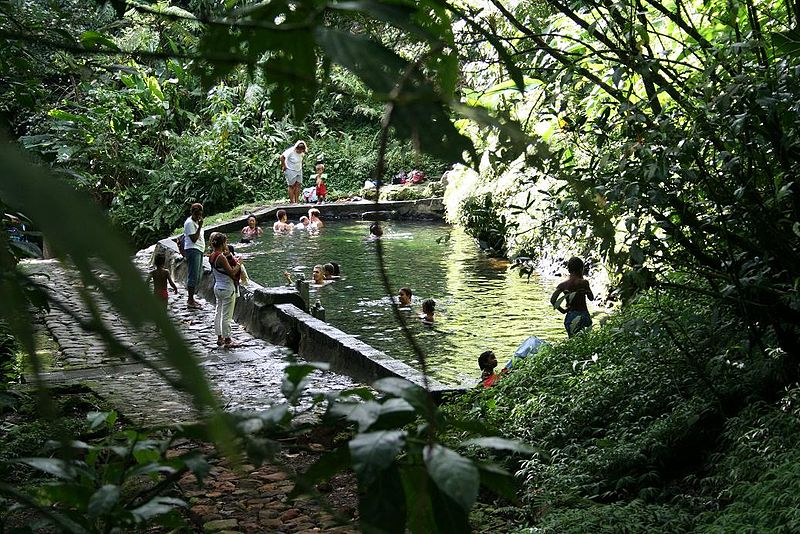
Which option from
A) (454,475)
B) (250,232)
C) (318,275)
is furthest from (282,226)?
(454,475)

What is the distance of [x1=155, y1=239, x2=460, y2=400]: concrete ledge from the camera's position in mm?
7703

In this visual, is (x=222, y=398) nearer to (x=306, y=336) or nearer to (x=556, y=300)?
(x=556, y=300)

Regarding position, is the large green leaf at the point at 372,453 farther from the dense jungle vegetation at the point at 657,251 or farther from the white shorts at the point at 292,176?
the white shorts at the point at 292,176

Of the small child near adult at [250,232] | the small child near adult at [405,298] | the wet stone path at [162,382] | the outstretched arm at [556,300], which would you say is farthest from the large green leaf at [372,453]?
the small child near adult at [250,232]

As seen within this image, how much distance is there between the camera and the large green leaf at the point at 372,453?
95cm

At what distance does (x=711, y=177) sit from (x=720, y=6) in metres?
1.22

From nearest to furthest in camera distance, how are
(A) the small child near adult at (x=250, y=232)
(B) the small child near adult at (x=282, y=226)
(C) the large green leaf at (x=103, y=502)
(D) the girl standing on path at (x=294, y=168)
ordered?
(C) the large green leaf at (x=103, y=502), (A) the small child near adult at (x=250, y=232), (B) the small child near adult at (x=282, y=226), (D) the girl standing on path at (x=294, y=168)

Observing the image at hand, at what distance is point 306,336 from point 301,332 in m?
0.18

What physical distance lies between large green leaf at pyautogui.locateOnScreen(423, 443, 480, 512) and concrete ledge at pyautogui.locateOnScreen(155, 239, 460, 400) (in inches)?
227

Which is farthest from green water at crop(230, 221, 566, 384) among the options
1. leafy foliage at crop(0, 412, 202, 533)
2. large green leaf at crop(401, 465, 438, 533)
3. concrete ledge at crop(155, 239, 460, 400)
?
large green leaf at crop(401, 465, 438, 533)

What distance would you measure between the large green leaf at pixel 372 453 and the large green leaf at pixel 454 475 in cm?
5

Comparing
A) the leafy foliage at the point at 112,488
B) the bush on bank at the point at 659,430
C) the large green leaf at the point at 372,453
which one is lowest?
the bush on bank at the point at 659,430

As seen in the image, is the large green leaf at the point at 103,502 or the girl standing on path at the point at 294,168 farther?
the girl standing on path at the point at 294,168

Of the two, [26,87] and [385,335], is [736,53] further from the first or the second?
[385,335]
